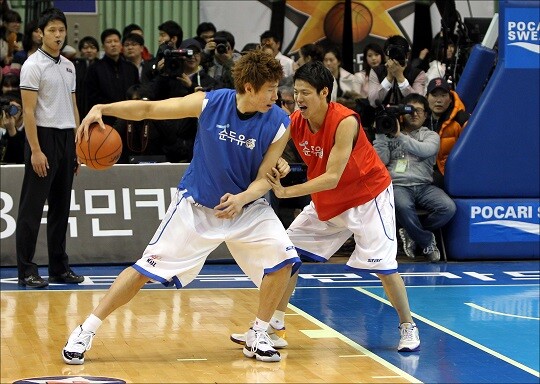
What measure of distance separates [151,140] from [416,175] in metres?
2.66

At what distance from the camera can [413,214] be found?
35.3ft

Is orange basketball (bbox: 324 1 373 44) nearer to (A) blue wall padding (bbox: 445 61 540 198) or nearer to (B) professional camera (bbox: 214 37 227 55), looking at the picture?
(B) professional camera (bbox: 214 37 227 55)

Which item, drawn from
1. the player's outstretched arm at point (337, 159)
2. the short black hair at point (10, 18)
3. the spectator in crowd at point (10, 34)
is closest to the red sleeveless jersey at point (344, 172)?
the player's outstretched arm at point (337, 159)

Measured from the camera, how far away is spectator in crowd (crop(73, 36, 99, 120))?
11.9 metres

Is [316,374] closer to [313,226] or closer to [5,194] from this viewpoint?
[313,226]

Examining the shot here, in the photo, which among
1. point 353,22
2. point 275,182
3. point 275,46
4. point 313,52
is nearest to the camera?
point 275,182

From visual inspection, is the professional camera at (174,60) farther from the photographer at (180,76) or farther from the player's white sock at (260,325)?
the player's white sock at (260,325)

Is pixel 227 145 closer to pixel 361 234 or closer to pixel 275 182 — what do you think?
pixel 275 182

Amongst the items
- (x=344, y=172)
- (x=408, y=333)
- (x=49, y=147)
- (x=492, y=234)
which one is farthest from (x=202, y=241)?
(x=492, y=234)

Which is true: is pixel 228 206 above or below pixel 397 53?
below

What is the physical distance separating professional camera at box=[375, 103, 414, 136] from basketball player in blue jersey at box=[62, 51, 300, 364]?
3548 millimetres

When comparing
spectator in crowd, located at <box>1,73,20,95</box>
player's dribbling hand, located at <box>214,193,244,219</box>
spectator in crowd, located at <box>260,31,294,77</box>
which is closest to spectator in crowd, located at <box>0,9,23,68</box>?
spectator in crowd, located at <box>1,73,20,95</box>

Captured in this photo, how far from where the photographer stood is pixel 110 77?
461 inches

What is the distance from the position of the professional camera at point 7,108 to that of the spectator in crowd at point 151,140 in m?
1.00
